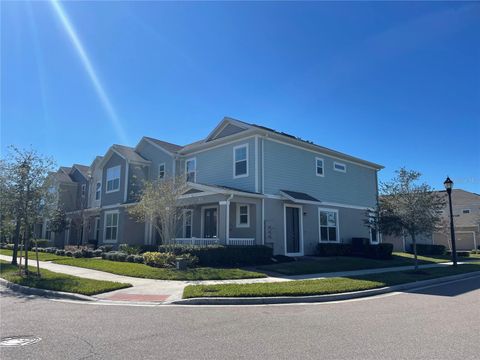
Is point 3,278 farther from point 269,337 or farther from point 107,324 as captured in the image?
point 269,337

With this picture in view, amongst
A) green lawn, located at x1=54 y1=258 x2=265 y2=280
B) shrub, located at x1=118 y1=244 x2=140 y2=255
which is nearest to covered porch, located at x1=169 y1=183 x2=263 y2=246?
shrub, located at x1=118 y1=244 x2=140 y2=255

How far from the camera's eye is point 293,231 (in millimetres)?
21422

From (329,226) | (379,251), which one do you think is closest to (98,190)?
(329,226)

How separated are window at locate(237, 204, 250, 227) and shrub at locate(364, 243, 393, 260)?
829cm

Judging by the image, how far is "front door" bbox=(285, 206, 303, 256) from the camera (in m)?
21.0

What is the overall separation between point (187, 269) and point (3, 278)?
6.78m

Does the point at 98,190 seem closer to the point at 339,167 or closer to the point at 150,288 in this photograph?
the point at 339,167

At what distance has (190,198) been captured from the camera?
792 inches

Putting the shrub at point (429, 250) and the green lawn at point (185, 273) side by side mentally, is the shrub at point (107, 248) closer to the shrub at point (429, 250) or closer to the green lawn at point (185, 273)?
the green lawn at point (185, 273)

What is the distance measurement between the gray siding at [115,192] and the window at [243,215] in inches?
401

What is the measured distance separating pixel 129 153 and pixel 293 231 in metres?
13.9

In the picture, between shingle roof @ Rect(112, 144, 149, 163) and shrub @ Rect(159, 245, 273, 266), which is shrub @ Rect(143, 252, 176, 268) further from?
shingle roof @ Rect(112, 144, 149, 163)

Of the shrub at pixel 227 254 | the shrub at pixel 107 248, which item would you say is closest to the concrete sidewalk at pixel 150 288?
the shrub at pixel 227 254

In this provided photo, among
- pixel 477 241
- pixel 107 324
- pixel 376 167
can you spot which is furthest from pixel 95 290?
pixel 477 241
